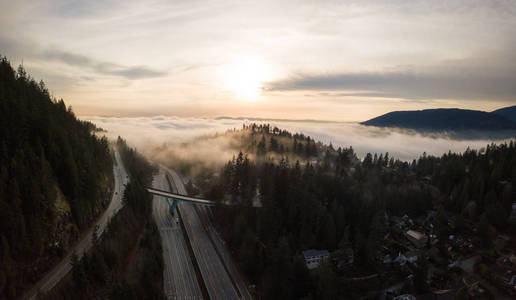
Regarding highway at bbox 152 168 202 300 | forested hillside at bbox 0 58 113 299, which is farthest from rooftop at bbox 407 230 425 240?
forested hillside at bbox 0 58 113 299

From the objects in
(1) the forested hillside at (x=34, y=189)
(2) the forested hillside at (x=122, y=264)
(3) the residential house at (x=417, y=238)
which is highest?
(1) the forested hillside at (x=34, y=189)

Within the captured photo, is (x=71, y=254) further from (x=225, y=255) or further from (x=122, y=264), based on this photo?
(x=225, y=255)

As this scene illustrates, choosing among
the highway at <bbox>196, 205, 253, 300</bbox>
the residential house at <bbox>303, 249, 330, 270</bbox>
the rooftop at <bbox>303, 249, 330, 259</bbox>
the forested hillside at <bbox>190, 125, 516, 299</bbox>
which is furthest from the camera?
the rooftop at <bbox>303, 249, 330, 259</bbox>

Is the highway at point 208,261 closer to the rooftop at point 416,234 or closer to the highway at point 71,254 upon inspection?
the highway at point 71,254

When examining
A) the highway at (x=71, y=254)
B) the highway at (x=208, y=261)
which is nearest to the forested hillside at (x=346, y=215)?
the highway at (x=208, y=261)

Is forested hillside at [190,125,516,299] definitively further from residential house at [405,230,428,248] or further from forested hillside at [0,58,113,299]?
forested hillside at [0,58,113,299]
